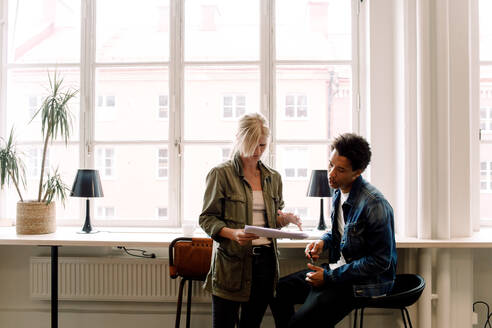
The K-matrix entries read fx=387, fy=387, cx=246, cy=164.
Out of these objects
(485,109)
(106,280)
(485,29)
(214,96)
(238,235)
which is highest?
(485,29)

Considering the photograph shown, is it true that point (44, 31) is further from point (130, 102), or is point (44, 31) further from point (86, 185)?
point (86, 185)

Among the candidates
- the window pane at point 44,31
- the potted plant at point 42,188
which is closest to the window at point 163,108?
the potted plant at point 42,188

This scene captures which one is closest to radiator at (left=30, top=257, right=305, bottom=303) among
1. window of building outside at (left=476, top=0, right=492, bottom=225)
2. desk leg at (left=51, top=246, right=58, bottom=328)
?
desk leg at (left=51, top=246, right=58, bottom=328)

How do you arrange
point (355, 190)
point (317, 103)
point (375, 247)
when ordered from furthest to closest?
point (317, 103) < point (355, 190) < point (375, 247)

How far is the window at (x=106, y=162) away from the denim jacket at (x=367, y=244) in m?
2.26

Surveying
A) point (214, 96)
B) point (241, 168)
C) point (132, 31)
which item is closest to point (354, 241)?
point (241, 168)

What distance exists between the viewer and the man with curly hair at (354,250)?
189cm

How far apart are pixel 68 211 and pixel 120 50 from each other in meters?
1.54

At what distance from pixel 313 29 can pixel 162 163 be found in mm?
1805

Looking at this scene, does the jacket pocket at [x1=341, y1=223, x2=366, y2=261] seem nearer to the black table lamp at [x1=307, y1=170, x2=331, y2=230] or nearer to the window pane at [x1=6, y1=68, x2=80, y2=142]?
the black table lamp at [x1=307, y1=170, x2=331, y2=230]

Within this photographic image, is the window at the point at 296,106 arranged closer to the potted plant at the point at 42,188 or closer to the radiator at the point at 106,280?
the radiator at the point at 106,280

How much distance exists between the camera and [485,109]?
330 centimetres

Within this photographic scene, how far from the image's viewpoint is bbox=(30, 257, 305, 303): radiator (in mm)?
3031

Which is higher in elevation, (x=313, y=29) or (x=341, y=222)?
(x=313, y=29)
